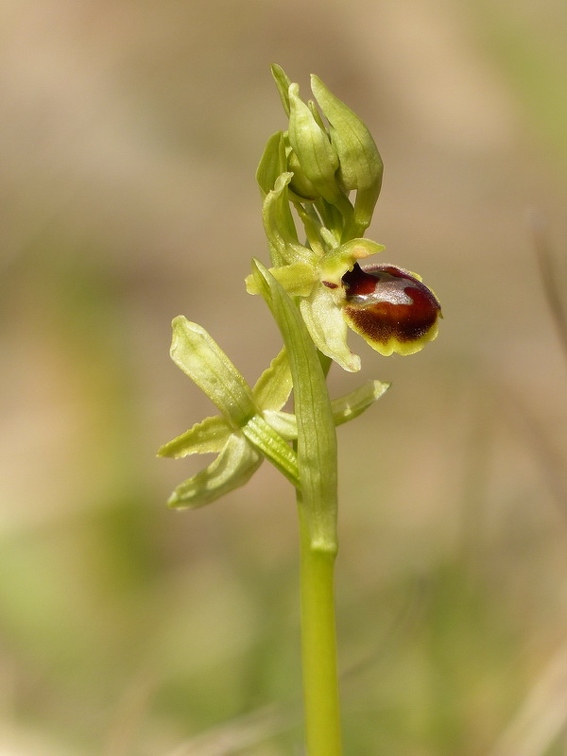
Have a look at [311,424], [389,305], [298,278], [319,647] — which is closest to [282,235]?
[298,278]

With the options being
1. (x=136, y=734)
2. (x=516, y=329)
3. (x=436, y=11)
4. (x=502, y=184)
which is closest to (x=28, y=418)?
(x=136, y=734)

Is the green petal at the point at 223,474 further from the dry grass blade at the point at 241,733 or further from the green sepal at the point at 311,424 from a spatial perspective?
the dry grass blade at the point at 241,733

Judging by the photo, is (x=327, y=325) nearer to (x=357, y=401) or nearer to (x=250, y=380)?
(x=357, y=401)

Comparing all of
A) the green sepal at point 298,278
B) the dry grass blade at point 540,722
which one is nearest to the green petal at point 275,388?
the green sepal at point 298,278

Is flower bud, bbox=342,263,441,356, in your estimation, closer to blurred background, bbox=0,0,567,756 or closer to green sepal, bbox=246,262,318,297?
green sepal, bbox=246,262,318,297

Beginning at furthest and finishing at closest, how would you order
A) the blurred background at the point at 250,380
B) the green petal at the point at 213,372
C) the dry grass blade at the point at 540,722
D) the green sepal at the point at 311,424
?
1. the blurred background at the point at 250,380
2. the dry grass blade at the point at 540,722
3. the green petal at the point at 213,372
4. the green sepal at the point at 311,424

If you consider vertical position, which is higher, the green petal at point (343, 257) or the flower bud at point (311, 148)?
the flower bud at point (311, 148)

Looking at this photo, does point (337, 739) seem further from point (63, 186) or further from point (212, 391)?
point (63, 186)
